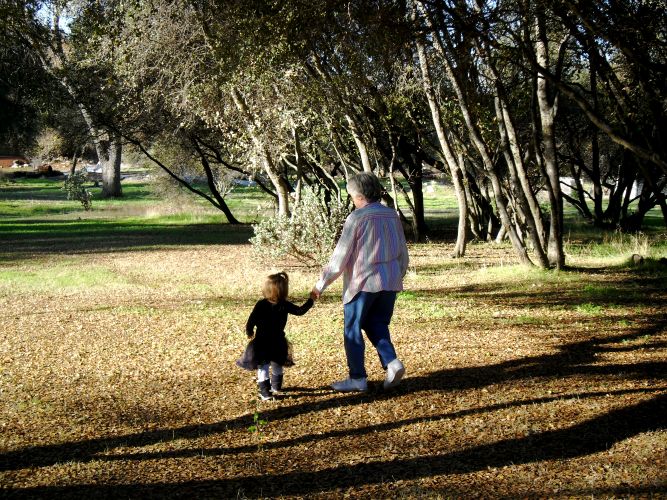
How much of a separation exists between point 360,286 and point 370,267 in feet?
0.55

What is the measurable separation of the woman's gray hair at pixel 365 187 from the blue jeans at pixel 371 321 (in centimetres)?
76

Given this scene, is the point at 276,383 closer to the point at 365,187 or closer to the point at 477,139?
the point at 365,187

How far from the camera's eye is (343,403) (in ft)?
22.3

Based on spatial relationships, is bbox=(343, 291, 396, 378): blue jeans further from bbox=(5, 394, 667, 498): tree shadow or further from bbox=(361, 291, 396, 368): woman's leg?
bbox=(5, 394, 667, 498): tree shadow

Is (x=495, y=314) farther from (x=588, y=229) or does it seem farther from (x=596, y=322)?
(x=588, y=229)

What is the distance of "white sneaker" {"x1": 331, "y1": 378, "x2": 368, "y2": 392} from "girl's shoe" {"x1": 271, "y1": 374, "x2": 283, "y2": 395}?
0.44m

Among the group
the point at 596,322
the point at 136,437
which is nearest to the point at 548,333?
the point at 596,322

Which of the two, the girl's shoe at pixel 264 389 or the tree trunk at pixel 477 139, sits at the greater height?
the tree trunk at pixel 477 139

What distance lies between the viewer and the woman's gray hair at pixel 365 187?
21.8ft

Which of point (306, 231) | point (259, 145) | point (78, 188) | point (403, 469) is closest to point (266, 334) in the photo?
point (403, 469)

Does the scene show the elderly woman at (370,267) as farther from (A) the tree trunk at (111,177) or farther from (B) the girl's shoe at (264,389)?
(A) the tree trunk at (111,177)

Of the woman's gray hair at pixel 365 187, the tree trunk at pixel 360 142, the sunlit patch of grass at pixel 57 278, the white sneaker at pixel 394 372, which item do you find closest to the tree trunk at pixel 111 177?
the sunlit patch of grass at pixel 57 278

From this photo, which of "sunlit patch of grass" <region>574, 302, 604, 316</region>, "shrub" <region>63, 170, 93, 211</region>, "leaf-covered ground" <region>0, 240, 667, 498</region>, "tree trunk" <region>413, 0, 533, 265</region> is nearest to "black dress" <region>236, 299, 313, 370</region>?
"leaf-covered ground" <region>0, 240, 667, 498</region>

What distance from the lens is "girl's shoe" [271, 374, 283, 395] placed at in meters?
7.05
